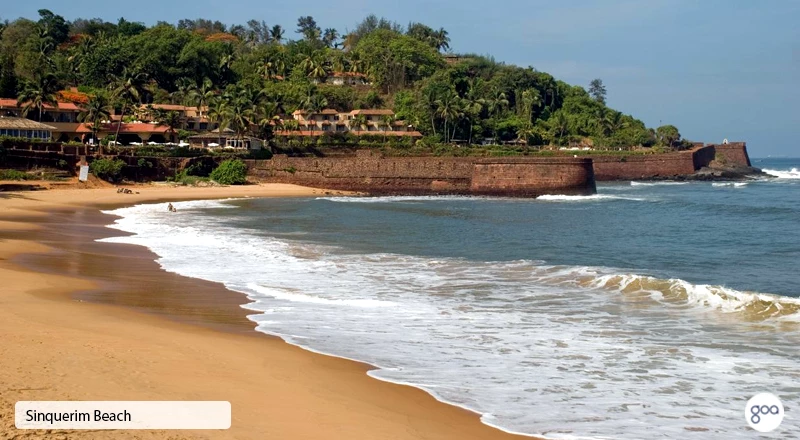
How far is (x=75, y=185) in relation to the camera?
50500 millimetres

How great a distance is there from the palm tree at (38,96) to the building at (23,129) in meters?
6.50

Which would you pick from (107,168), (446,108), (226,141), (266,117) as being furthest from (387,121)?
(107,168)

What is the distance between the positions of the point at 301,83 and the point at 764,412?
→ 99.1 m

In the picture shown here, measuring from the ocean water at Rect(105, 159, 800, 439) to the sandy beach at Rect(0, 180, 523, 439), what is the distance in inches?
23.9

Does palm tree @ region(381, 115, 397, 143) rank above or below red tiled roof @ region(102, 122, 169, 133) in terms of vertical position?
above

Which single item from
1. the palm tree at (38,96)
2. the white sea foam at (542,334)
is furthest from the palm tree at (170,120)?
the white sea foam at (542,334)

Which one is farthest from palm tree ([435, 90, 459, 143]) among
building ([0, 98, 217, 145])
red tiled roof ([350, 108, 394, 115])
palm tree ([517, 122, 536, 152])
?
building ([0, 98, 217, 145])

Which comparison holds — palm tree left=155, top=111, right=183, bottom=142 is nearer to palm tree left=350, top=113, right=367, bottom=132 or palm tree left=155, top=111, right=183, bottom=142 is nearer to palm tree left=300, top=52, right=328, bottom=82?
palm tree left=350, top=113, right=367, bottom=132

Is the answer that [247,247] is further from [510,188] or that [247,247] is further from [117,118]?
[117,118]

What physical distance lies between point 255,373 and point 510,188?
52.1 metres

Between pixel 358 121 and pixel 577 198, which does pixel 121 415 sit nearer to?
pixel 577 198

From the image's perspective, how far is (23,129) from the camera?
5856 cm

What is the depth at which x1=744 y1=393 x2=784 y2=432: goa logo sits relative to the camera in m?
8.86

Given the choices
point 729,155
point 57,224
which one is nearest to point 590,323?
point 57,224
